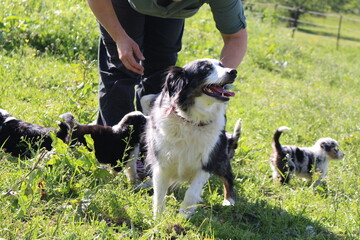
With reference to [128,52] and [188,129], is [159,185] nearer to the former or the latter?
[188,129]

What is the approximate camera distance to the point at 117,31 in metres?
3.66

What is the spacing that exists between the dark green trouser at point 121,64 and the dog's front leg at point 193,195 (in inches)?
42.3

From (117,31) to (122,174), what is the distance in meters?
1.06

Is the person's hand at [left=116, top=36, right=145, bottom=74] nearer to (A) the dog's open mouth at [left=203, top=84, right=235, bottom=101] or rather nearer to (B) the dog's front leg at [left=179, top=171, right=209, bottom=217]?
(A) the dog's open mouth at [left=203, top=84, right=235, bottom=101]

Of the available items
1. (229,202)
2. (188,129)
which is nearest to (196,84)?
(188,129)

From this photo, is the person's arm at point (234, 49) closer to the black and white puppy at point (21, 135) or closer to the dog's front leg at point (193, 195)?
the dog's front leg at point (193, 195)

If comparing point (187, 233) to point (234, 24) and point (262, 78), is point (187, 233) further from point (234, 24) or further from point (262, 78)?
point (262, 78)

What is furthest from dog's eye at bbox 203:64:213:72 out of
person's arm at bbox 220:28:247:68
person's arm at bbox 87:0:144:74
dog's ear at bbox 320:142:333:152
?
dog's ear at bbox 320:142:333:152

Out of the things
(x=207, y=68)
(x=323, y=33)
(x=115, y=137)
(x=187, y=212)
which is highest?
(x=207, y=68)

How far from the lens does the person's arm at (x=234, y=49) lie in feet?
12.7

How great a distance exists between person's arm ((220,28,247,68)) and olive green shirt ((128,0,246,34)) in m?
0.07

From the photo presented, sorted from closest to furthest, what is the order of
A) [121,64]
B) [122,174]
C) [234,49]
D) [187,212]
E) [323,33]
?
[187,212], [122,174], [234,49], [121,64], [323,33]

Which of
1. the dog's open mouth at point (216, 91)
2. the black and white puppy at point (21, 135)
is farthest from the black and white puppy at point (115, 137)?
the dog's open mouth at point (216, 91)

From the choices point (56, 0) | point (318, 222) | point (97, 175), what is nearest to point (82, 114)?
point (97, 175)
